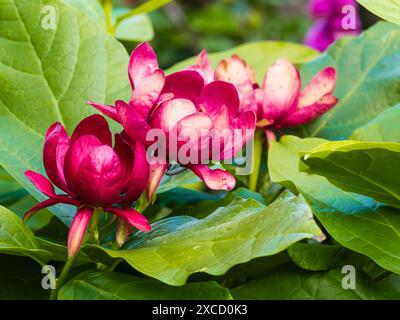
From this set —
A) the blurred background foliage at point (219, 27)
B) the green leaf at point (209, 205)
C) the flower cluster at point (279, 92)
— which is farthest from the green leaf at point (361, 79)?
the blurred background foliage at point (219, 27)

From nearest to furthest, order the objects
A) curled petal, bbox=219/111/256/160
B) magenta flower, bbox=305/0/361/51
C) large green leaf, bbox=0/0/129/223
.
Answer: curled petal, bbox=219/111/256/160 < large green leaf, bbox=0/0/129/223 < magenta flower, bbox=305/0/361/51

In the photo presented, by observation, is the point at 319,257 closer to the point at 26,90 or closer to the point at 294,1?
the point at 26,90

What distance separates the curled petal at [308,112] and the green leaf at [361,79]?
0.05m

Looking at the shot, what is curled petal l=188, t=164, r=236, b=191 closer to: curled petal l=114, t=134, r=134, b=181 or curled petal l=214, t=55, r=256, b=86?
curled petal l=114, t=134, r=134, b=181

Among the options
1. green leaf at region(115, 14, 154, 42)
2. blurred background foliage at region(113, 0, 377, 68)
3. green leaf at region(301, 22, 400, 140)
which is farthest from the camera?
blurred background foliage at region(113, 0, 377, 68)

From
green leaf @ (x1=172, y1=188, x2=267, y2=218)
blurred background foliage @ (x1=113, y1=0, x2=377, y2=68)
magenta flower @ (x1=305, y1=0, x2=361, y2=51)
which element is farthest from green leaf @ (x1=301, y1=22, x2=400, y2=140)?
blurred background foliage @ (x1=113, y1=0, x2=377, y2=68)

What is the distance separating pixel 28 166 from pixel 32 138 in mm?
34

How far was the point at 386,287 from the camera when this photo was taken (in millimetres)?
587

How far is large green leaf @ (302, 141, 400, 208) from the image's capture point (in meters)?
0.53

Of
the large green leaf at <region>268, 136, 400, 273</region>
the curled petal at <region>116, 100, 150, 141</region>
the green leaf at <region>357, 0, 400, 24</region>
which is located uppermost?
the green leaf at <region>357, 0, 400, 24</region>

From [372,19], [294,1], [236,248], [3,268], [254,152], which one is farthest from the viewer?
[294,1]

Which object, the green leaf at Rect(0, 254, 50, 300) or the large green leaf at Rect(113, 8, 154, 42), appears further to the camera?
the large green leaf at Rect(113, 8, 154, 42)

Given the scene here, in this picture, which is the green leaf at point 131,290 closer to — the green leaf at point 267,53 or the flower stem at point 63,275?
the flower stem at point 63,275
